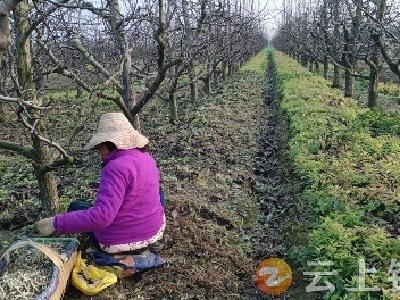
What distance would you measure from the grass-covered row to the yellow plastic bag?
1855 mm

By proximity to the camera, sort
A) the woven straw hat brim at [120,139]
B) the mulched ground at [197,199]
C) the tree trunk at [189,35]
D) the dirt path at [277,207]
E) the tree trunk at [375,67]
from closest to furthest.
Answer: the woven straw hat brim at [120,139]
the mulched ground at [197,199]
the dirt path at [277,207]
the tree trunk at [189,35]
the tree trunk at [375,67]

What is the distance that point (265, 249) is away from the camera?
541 cm

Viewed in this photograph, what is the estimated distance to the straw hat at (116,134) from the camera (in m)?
3.79

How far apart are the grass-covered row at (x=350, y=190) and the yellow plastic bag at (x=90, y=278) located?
6.08ft

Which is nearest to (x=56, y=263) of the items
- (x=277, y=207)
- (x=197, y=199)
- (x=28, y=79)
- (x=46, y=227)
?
(x=46, y=227)

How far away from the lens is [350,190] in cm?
584

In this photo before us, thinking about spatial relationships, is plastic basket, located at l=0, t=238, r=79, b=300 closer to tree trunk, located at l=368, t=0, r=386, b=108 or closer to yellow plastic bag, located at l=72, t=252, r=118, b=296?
yellow plastic bag, located at l=72, t=252, r=118, b=296

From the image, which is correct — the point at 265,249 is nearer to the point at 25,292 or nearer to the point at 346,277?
the point at 346,277

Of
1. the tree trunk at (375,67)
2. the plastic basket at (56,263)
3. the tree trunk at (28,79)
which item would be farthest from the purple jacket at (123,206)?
the tree trunk at (375,67)

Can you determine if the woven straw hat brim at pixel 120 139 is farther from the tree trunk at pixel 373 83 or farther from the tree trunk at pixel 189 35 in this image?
the tree trunk at pixel 373 83

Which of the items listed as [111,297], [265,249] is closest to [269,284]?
[265,249]

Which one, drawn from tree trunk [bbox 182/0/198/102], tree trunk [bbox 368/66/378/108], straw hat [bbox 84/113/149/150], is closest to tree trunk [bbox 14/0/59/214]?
straw hat [bbox 84/113/149/150]

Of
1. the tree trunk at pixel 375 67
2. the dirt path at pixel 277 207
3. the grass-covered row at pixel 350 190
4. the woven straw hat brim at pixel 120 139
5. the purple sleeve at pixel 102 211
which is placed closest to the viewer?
the purple sleeve at pixel 102 211

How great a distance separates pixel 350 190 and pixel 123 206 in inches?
129
